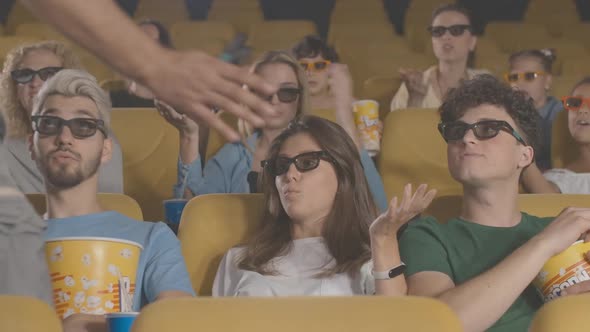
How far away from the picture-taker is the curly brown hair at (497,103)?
2.88 meters

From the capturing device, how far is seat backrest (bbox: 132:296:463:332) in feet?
5.20

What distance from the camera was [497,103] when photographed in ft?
9.49

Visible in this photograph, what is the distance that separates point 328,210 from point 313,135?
0.67ft

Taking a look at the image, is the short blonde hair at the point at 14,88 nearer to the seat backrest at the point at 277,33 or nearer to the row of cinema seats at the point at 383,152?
the row of cinema seats at the point at 383,152

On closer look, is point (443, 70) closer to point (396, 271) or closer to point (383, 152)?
point (383, 152)

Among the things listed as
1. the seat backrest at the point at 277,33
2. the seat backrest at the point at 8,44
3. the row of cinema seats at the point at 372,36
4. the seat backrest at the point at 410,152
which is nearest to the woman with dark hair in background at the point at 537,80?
the seat backrest at the point at 410,152

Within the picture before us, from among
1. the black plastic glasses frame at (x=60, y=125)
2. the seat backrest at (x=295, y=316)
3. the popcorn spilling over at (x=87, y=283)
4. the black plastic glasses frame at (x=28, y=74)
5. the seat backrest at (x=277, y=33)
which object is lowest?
the popcorn spilling over at (x=87, y=283)

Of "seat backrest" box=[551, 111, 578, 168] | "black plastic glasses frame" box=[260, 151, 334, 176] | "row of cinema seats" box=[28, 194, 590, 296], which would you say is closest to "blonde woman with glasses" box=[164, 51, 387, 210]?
"row of cinema seats" box=[28, 194, 590, 296]

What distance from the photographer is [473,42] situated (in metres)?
5.16

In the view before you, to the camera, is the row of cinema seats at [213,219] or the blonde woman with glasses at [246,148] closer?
the row of cinema seats at [213,219]

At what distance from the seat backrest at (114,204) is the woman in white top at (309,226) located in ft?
0.94

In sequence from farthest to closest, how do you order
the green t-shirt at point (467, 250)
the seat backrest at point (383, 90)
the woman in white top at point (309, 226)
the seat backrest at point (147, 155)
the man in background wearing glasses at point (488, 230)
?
the seat backrest at point (383, 90) → the seat backrest at point (147, 155) → the woman in white top at point (309, 226) → the green t-shirt at point (467, 250) → the man in background wearing glasses at point (488, 230)

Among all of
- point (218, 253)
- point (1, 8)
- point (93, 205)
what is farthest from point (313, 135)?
point (1, 8)

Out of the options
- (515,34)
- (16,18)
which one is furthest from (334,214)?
(16,18)
